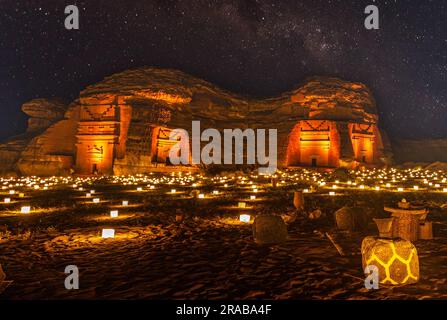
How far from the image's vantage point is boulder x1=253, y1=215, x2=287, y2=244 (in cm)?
761

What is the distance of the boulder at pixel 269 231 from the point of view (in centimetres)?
761

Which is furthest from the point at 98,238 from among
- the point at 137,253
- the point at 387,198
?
the point at 387,198

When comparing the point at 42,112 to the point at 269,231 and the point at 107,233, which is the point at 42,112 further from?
the point at 269,231

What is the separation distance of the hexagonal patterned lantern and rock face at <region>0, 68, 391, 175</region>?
31490 mm

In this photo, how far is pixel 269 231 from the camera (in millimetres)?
7648

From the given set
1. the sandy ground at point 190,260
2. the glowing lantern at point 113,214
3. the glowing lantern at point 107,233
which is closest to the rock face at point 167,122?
the glowing lantern at point 113,214

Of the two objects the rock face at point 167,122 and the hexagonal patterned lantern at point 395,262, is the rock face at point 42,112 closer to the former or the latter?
the rock face at point 167,122

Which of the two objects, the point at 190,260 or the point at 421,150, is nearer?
the point at 190,260

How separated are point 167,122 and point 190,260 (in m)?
31.6

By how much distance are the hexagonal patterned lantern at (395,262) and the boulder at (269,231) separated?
2.83m

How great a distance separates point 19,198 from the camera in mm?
17422
